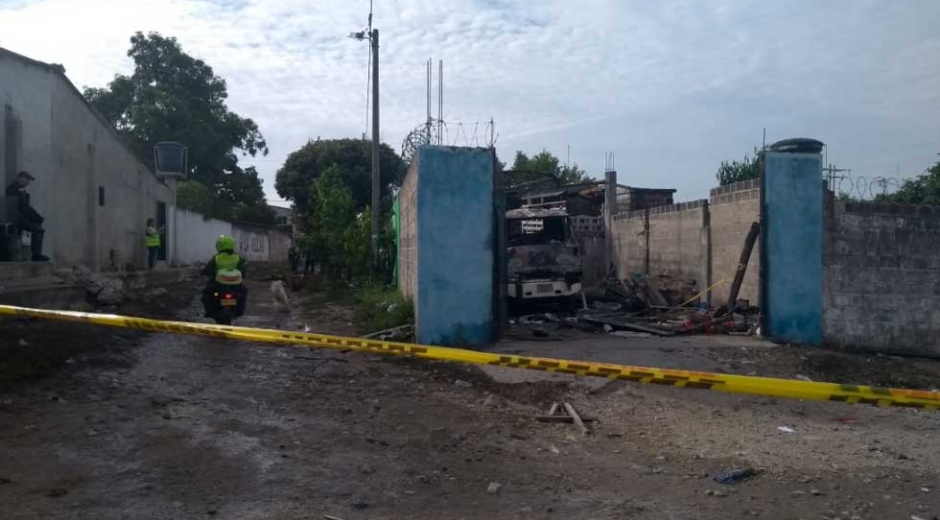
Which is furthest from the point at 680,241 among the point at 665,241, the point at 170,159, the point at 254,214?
the point at 254,214

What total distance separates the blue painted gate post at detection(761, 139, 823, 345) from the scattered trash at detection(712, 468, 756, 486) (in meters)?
5.59

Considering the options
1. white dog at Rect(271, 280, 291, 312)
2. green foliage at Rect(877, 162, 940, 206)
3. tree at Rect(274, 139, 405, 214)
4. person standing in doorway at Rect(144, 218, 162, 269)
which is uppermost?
tree at Rect(274, 139, 405, 214)

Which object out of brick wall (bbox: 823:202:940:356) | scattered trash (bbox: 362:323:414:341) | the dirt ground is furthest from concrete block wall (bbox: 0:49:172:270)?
brick wall (bbox: 823:202:940:356)

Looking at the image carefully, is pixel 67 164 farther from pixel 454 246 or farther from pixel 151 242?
pixel 454 246

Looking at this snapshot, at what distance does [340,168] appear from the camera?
34.9 m

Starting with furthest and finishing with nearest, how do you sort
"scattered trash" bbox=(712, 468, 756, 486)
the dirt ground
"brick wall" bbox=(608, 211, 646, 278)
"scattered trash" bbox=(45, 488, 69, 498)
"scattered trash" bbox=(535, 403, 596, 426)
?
"brick wall" bbox=(608, 211, 646, 278), "scattered trash" bbox=(535, 403, 596, 426), "scattered trash" bbox=(712, 468, 756, 486), the dirt ground, "scattered trash" bbox=(45, 488, 69, 498)

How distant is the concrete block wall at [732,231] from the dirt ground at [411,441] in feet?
9.71

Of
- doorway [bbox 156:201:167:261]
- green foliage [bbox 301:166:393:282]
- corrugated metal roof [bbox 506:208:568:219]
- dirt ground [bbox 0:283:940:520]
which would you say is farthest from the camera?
doorway [bbox 156:201:167:261]

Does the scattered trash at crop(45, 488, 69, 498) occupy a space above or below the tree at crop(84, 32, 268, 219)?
below

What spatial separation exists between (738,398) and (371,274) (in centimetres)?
1276

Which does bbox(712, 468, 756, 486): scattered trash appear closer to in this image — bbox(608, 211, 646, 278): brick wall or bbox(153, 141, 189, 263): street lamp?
bbox(608, 211, 646, 278): brick wall

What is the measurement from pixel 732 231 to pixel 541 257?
3.32 metres

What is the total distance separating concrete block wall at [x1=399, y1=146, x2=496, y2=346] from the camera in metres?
9.98

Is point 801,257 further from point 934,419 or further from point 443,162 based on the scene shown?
point 443,162
